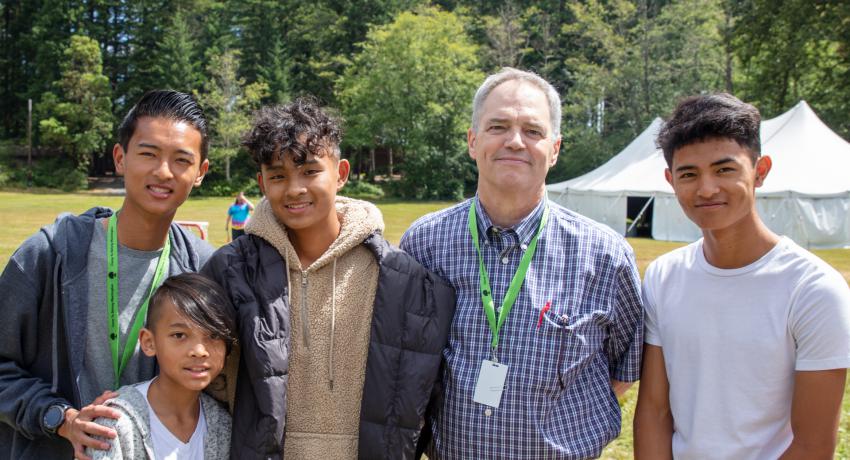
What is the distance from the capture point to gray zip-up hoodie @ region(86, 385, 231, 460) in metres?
2.03

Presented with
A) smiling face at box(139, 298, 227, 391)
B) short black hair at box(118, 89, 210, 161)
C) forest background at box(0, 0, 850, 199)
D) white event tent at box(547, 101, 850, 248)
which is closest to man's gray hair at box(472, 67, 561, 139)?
short black hair at box(118, 89, 210, 161)

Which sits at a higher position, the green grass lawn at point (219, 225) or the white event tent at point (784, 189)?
the white event tent at point (784, 189)

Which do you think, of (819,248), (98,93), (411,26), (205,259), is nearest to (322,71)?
(411,26)

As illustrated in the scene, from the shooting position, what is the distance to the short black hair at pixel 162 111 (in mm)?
2443

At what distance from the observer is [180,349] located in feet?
7.16

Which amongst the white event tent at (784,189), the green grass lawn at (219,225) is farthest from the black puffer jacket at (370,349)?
the white event tent at (784,189)

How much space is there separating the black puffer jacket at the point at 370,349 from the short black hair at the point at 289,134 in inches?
13.1

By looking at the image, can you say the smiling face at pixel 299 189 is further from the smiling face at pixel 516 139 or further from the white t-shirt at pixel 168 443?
the white t-shirt at pixel 168 443

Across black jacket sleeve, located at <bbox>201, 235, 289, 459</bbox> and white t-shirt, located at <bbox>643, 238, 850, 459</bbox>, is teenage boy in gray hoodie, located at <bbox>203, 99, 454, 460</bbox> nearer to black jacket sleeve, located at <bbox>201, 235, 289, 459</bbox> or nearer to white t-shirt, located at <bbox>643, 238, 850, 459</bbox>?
black jacket sleeve, located at <bbox>201, 235, 289, 459</bbox>

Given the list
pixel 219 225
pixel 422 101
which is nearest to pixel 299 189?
pixel 219 225

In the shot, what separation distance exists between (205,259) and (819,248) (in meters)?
18.4

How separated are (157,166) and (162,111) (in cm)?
22

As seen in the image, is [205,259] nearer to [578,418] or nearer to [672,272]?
[578,418]

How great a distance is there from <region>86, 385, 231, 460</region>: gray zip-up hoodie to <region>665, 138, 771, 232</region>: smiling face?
1.88 m
